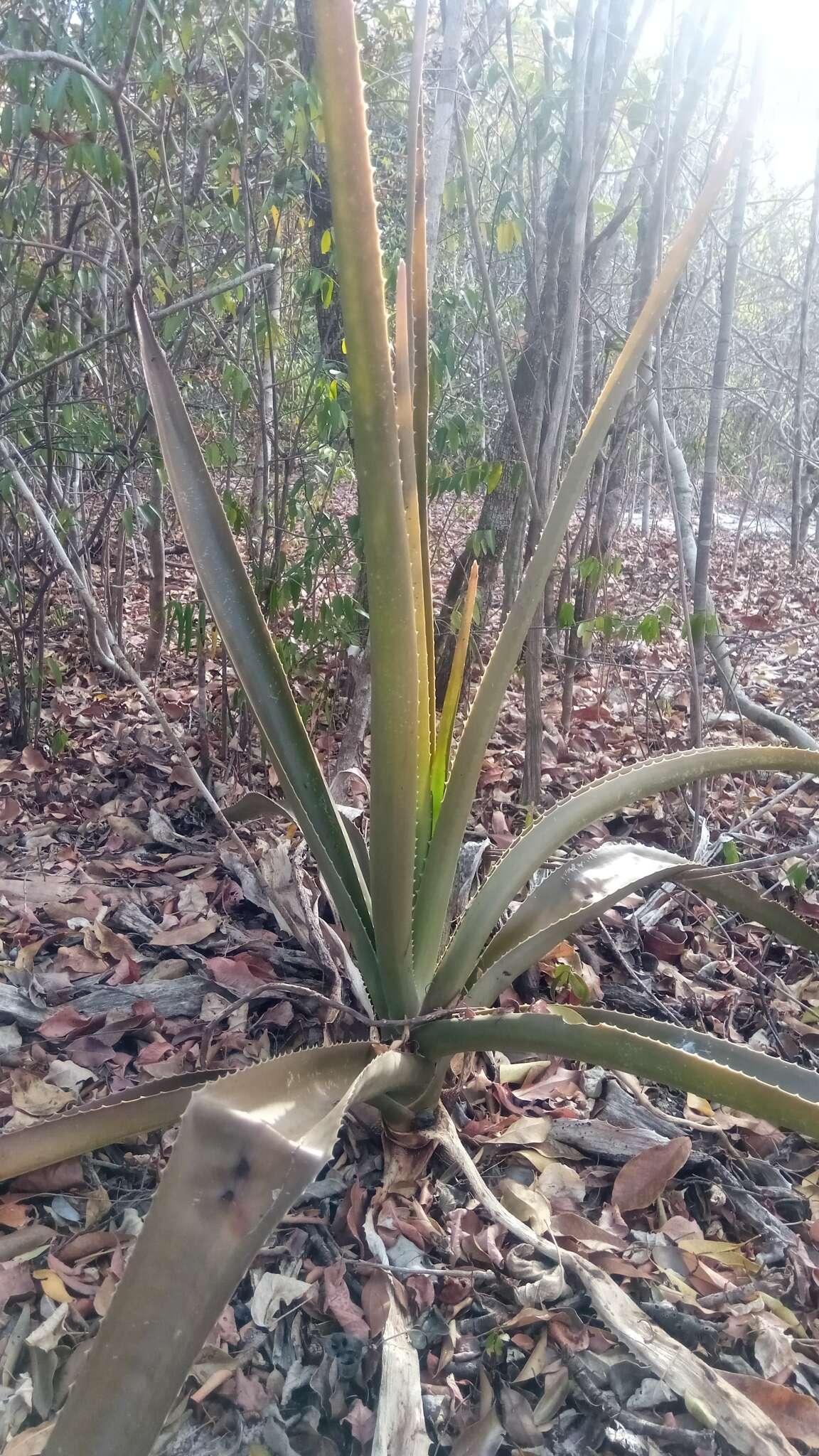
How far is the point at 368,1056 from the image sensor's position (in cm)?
91

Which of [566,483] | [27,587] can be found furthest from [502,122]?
[566,483]

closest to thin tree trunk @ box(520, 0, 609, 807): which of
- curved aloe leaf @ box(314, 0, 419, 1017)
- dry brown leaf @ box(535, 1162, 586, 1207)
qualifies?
curved aloe leaf @ box(314, 0, 419, 1017)

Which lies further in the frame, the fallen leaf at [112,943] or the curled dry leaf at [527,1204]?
the fallen leaf at [112,943]

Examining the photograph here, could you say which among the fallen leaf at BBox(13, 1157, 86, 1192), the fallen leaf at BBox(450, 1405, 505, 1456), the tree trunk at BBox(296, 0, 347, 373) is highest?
the tree trunk at BBox(296, 0, 347, 373)

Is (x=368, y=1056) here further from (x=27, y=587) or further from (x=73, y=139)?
(x=27, y=587)

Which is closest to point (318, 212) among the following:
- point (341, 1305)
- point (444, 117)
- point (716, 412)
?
point (444, 117)

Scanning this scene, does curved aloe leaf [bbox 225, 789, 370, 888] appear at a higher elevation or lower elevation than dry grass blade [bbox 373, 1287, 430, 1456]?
higher

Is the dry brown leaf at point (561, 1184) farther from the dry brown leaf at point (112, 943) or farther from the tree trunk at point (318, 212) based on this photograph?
the tree trunk at point (318, 212)

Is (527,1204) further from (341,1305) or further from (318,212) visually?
(318,212)

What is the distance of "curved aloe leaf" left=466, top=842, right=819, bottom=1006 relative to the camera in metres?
1.02

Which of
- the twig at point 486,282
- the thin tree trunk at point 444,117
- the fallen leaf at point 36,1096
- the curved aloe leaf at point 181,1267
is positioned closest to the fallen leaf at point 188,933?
the fallen leaf at point 36,1096

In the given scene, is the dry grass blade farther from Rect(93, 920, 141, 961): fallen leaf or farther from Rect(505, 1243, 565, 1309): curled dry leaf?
Rect(93, 920, 141, 961): fallen leaf

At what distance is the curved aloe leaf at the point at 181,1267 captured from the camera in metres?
0.54

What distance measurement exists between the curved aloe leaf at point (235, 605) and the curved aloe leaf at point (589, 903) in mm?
157
